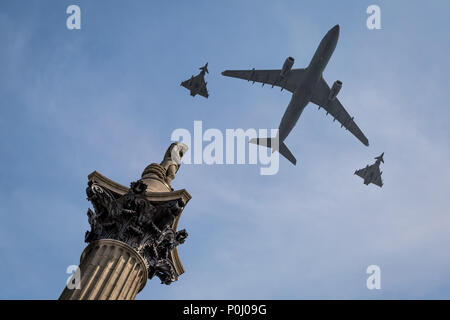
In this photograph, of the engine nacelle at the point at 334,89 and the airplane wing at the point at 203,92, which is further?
the engine nacelle at the point at 334,89

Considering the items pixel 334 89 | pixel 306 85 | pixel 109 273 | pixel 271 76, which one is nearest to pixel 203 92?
pixel 271 76

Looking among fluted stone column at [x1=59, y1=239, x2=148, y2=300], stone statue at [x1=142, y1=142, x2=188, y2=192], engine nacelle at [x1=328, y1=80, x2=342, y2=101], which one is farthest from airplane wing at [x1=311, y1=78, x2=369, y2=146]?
fluted stone column at [x1=59, y1=239, x2=148, y2=300]

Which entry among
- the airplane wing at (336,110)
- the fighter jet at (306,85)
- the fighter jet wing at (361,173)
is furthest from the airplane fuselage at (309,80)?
the fighter jet wing at (361,173)

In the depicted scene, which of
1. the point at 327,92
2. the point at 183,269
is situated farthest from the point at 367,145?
the point at 183,269

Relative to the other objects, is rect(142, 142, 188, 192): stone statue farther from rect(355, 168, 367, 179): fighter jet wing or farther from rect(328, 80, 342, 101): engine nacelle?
rect(355, 168, 367, 179): fighter jet wing

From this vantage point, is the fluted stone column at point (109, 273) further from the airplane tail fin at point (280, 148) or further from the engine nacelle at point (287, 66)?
the airplane tail fin at point (280, 148)

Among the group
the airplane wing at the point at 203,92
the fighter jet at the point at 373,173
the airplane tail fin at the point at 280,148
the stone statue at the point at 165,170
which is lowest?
the stone statue at the point at 165,170
